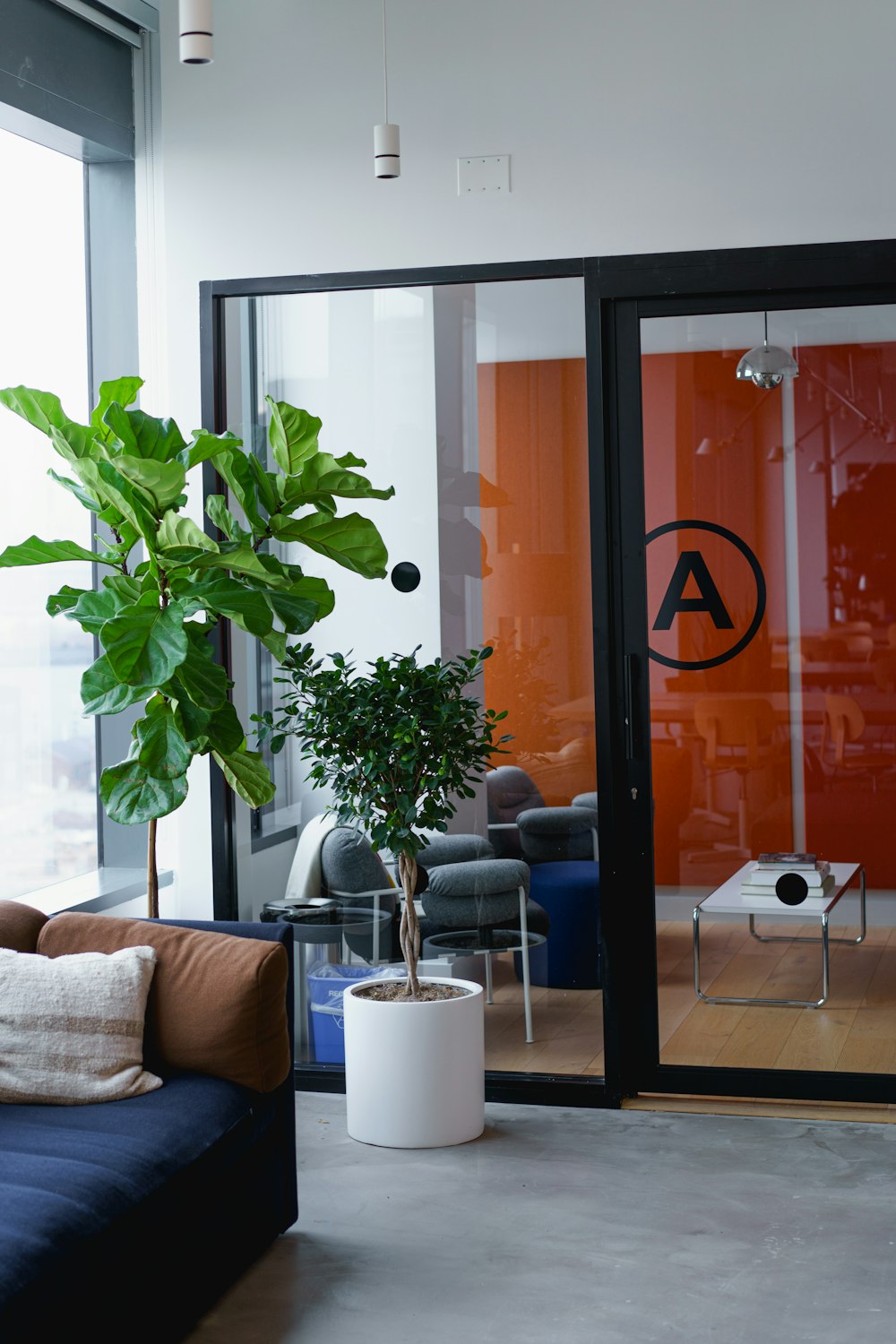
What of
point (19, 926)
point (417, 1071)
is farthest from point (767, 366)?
point (19, 926)

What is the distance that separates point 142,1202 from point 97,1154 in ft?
0.46

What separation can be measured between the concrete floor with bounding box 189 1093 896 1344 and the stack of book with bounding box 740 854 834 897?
664mm

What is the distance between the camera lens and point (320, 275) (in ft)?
14.6

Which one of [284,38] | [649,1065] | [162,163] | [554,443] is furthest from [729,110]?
[649,1065]

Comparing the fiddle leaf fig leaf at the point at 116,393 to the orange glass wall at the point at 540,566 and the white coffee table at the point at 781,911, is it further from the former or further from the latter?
the white coffee table at the point at 781,911

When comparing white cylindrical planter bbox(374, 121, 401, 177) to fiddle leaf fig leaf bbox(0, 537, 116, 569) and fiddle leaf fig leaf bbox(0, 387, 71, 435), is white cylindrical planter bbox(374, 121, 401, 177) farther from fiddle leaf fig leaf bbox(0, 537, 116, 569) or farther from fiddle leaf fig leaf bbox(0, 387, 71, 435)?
fiddle leaf fig leaf bbox(0, 537, 116, 569)

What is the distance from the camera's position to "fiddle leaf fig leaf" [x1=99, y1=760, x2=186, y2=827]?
3533 millimetres

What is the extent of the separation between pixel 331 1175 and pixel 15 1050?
41.9 inches

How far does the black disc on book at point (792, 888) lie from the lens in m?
4.22

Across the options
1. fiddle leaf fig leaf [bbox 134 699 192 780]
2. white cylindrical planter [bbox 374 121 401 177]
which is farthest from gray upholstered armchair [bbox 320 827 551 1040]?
white cylindrical planter [bbox 374 121 401 177]

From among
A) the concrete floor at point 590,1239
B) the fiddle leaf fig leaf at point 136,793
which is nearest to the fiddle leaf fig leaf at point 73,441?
the fiddle leaf fig leaf at point 136,793

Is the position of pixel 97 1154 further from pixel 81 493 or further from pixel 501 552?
pixel 501 552

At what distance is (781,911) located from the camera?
423 centimetres

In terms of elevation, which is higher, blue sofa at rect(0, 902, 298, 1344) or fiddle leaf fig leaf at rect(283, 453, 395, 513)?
fiddle leaf fig leaf at rect(283, 453, 395, 513)
